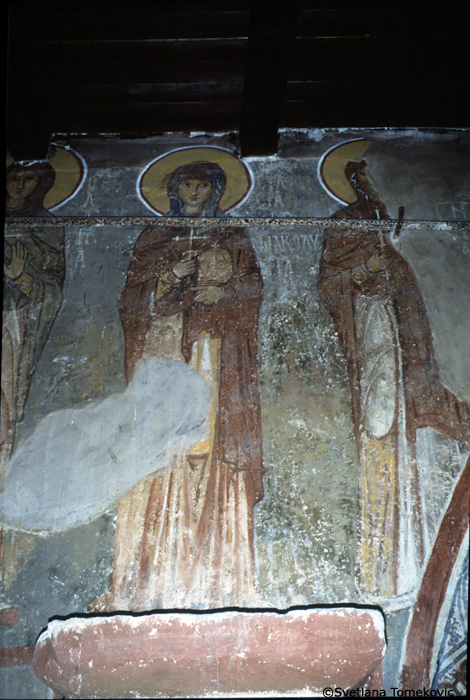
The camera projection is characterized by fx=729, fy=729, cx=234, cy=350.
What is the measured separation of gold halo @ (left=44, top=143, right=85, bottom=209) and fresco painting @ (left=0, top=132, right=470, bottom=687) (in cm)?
1

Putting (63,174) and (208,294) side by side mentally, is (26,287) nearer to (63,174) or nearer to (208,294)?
(63,174)

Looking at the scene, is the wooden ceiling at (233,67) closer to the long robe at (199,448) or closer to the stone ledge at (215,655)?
the long robe at (199,448)

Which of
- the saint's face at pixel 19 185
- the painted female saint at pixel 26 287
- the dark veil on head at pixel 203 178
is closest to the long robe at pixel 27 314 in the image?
the painted female saint at pixel 26 287

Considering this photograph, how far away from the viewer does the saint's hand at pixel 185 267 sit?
4535 millimetres

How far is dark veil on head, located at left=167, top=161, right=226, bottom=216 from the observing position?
475 cm

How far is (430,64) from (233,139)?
1.39 metres

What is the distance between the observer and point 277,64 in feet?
14.7

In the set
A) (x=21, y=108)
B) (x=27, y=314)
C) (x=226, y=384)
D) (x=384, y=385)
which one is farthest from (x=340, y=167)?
(x=27, y=314)

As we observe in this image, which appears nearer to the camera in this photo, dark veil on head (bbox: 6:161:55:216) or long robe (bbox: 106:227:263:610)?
long robe (bbox: 106:227:263:610)

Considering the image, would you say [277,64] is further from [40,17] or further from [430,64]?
[40,17]

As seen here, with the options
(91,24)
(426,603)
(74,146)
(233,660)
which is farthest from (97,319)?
(426,603)

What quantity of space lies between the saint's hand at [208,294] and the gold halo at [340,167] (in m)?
1.05

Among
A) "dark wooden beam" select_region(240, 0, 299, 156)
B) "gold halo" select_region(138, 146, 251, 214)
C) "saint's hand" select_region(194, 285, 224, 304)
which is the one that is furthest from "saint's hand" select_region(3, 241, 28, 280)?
"dark wooden beam" select_region(240, 0, 299, 156)

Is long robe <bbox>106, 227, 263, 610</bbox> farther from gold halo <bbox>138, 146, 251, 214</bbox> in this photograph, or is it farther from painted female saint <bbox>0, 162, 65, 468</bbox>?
painted female saint <bbox>0, 162, 65, 468</bbox>
